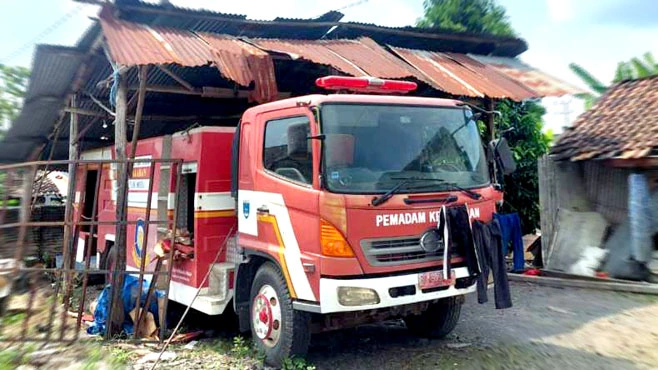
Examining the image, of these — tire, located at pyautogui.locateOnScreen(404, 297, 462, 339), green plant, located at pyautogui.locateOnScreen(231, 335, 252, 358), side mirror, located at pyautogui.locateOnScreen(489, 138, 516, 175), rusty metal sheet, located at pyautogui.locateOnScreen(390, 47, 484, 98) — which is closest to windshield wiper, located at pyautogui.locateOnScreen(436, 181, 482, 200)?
side mirror, located at pyautogui.locateOnScreen(489, 138, 516, 175)

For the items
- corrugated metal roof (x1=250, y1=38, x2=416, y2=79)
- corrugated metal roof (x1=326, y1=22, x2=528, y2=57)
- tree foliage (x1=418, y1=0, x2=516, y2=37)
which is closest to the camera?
corrugated metal roof (x1=250, y1=38, x2=416, y2=79)

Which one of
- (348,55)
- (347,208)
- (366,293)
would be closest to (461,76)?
(348,55)

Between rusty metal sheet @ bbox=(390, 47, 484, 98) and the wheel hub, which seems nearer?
the wheel hub

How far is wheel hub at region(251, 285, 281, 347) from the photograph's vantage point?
4.93m

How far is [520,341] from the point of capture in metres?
5.55

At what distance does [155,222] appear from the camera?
6.33 meters

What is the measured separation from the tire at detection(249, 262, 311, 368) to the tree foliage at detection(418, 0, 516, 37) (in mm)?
10534

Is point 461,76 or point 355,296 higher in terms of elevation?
point 461,76

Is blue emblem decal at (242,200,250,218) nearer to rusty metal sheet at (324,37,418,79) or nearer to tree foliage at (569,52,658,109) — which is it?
rusty metal sheet at (324,37,418,79)

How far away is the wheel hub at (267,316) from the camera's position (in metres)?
4.93

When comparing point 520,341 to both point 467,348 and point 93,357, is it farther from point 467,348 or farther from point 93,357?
point 93,357

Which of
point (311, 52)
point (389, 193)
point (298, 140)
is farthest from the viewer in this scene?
point (311, 52)

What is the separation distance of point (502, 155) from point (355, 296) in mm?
2148

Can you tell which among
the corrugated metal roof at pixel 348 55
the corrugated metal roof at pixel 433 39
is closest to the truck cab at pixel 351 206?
the corrugated metal roof at pixel 348 55
